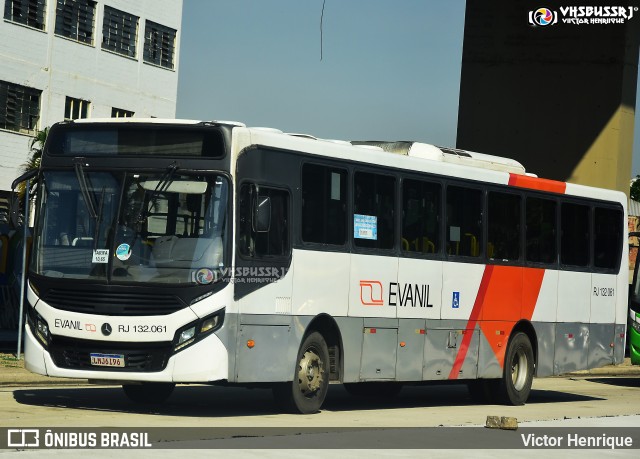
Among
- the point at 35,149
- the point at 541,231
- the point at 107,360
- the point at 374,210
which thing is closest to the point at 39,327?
the point at 107,360

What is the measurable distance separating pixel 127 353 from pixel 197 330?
77 cm

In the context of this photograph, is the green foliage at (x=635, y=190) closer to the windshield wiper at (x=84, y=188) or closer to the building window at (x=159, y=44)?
the building window at (x=159, y=44)

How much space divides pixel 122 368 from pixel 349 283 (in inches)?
131

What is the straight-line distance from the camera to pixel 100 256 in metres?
15.2

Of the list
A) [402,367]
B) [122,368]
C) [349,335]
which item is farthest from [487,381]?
[122,368]

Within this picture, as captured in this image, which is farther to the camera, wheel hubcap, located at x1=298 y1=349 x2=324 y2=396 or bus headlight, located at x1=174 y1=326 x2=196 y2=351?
wheel hubcap, located at x1=298 y1=349 x2=324 y2=396

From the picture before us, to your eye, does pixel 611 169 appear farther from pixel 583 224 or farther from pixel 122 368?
pixel 122 368

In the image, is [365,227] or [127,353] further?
Result: [365,227]

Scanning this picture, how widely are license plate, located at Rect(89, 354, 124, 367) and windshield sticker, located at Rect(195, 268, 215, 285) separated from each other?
1128mm

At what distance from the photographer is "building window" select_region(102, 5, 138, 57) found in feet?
177

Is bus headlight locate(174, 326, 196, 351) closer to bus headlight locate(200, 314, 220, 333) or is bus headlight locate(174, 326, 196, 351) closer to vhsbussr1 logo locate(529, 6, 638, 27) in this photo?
bus headlight locate(200, 314, 220, 333)

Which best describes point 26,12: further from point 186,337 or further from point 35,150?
point 186,337

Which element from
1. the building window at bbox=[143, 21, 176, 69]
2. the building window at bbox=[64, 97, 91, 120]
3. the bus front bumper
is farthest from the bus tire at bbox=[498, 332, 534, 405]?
the building window at bbox=[143, 21, 176, 69]

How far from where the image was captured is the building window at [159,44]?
5681 cm
